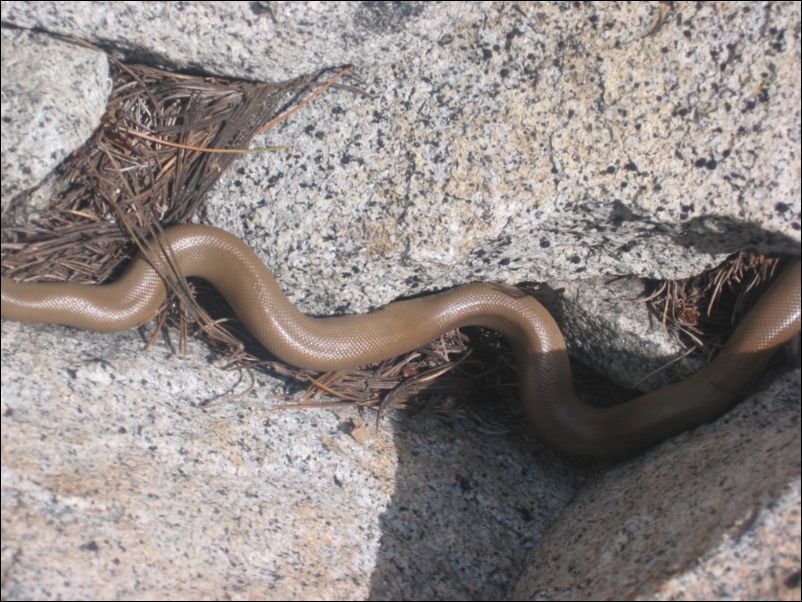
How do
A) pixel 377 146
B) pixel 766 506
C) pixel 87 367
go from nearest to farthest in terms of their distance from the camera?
1. pixel 766 506
2. pixel 87 367
3. pixel 377 146

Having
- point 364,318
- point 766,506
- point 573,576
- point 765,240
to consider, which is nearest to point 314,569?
point 573,576

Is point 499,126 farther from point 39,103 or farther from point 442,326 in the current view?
point 39,103

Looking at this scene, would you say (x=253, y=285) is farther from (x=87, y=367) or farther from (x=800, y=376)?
(x=800, y=376)

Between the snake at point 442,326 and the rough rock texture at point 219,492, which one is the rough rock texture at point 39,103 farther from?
the rough rock texture at point 219,492

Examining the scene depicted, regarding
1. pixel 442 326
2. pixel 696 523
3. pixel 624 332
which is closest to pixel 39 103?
pixel 442 326

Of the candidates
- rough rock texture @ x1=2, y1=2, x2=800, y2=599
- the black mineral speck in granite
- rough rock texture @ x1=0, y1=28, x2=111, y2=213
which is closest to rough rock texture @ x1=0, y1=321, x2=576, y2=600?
rough rock texture @ x1=2, y1=2, x2=800, y2=599

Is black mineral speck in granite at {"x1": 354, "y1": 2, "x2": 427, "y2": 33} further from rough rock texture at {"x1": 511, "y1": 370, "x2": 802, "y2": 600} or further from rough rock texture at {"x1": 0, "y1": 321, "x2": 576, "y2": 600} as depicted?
rough rock texture at {"x1": 511, "y1": 370, "x2": 802, "y2": 600}

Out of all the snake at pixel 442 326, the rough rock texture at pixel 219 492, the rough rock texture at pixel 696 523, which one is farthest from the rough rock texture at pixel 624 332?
the rough rock texture at pixel 219 492
